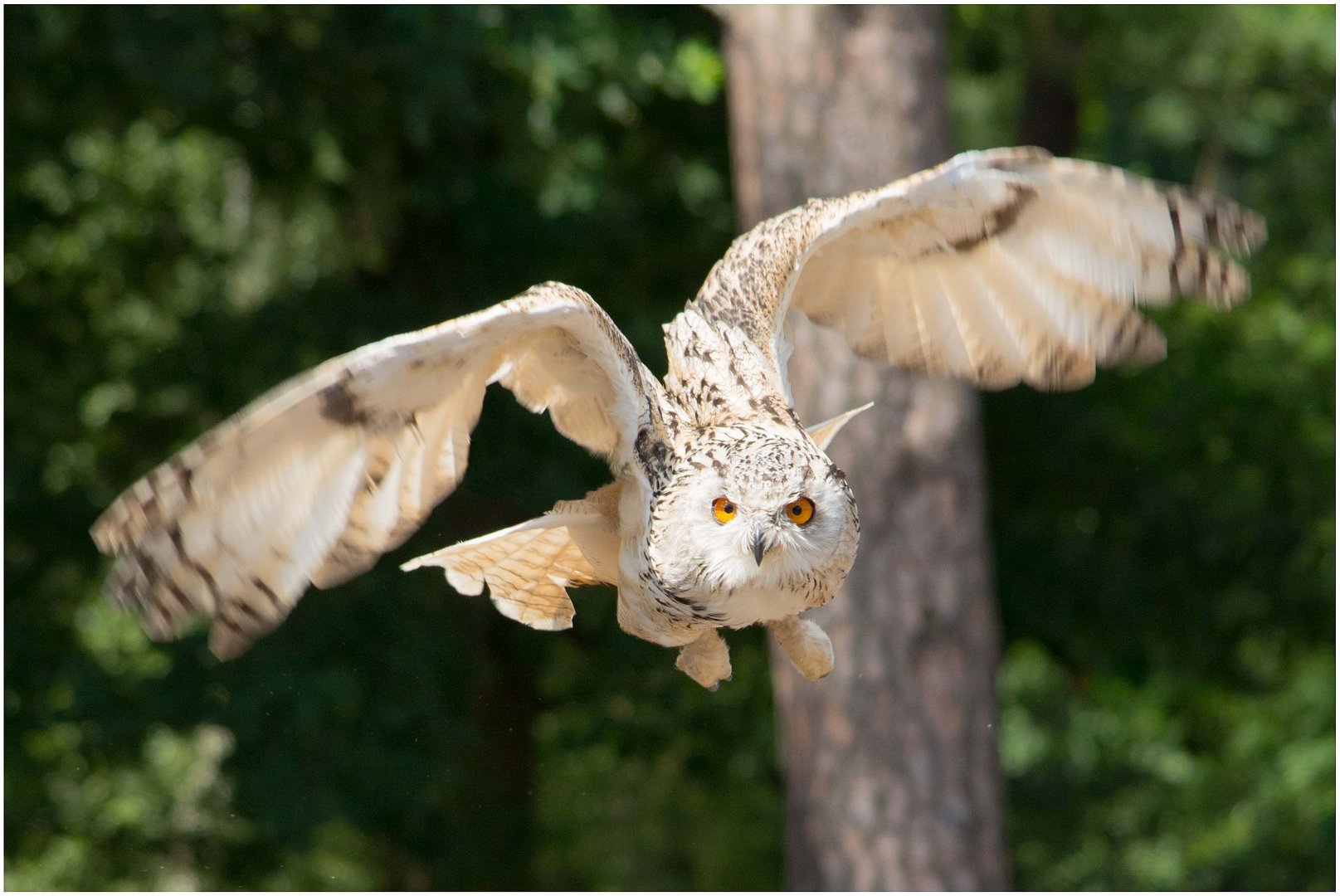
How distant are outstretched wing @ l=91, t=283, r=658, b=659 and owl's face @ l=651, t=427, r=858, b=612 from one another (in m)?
0.30

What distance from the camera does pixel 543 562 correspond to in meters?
3.33

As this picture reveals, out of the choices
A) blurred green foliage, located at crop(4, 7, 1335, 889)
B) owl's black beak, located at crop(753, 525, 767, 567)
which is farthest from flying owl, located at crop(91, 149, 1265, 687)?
blurred green foliage, located at crop(4, 7, 1335, 889)

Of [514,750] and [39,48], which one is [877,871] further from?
[39,48]

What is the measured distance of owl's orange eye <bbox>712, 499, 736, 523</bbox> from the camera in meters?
2.75

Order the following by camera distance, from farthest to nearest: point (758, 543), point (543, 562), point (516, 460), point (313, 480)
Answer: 1. point (516, 460)
2. point (543, 562)
3. point (758, 543)
4. point (313, 480)

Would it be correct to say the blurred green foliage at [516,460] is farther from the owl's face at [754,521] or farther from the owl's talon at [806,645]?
the owl's face at [754,521]

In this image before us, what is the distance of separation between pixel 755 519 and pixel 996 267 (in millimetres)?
1003

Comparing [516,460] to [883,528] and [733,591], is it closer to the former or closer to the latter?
[883,528]

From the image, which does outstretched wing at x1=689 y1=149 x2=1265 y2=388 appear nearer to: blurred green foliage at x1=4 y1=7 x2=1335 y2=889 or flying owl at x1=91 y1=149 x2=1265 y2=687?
flying owl at x1=91 y1=149 x2=1265 y2=687

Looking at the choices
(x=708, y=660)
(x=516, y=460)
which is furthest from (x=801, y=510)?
(x=516, y=460)

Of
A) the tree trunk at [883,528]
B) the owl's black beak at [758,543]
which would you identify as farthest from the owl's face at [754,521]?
the tree trunk at [883,528]

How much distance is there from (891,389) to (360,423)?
3.83 metres

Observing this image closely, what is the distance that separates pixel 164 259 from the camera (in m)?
8.82

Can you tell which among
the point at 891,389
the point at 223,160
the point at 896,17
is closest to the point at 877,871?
the point at 891,389
